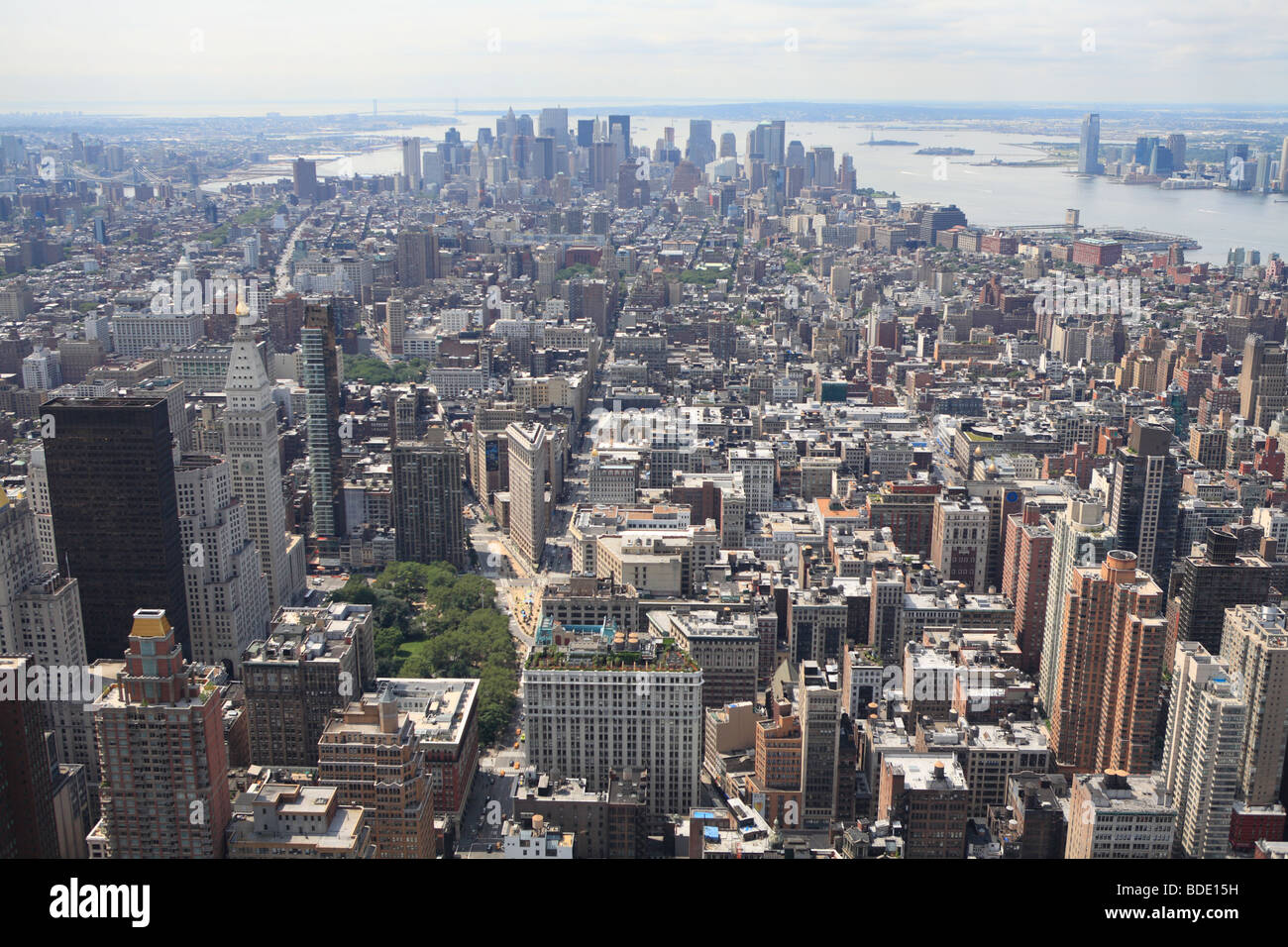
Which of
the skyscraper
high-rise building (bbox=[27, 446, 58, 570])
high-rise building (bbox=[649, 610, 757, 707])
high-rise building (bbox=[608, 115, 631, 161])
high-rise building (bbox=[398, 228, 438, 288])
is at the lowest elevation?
high-rise building (bbox=[649, 610, 757, 707])

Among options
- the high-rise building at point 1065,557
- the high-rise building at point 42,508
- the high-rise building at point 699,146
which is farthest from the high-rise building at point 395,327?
the high-rise building at point 699,146

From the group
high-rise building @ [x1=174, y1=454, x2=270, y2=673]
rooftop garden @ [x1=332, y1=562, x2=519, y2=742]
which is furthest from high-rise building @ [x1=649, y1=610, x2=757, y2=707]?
high-rise building @ [x1=174, y1=454, x2=270, y2=673]

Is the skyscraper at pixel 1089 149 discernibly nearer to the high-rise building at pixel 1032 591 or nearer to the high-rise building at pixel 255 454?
the high-rise building at pixel 1032 591

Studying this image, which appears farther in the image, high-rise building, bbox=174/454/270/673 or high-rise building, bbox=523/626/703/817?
high-rise building, bbox=174/454/270/673

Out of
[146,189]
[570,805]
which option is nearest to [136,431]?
[570,805]

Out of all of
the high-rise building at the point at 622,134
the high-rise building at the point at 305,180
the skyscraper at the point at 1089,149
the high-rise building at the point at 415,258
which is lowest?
the high-rise building at the point at 415,258

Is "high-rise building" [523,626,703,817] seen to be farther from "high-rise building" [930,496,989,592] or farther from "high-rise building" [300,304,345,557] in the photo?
"high-rise building" [300,304,345,557]
